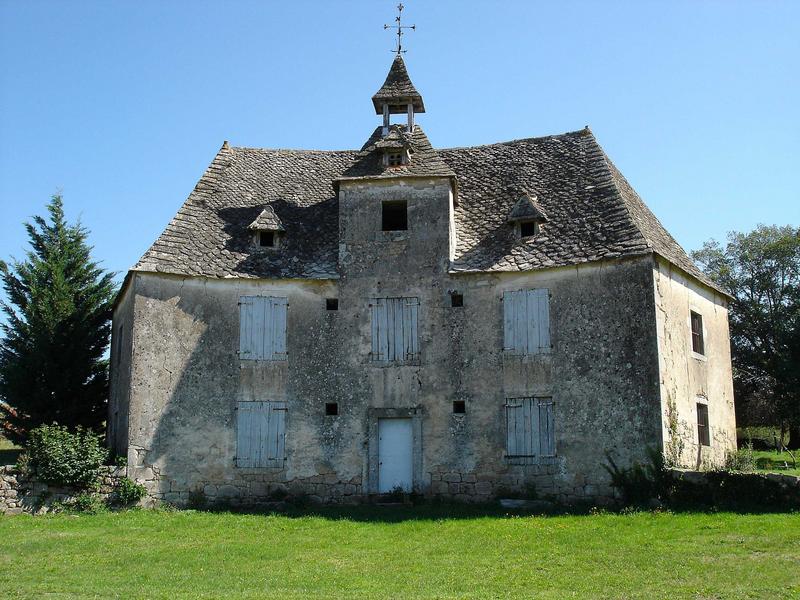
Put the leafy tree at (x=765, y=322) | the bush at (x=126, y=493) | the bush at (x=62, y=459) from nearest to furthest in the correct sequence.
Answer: the bush at (x=62, y=459) < the bush at (x=126, y=493) < the leafy tree at (x=765, y=322)

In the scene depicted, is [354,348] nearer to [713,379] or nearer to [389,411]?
[389,411]

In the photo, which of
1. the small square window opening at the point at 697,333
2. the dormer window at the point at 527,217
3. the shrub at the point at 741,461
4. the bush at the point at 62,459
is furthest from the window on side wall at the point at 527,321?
the bush at the point at 62,459

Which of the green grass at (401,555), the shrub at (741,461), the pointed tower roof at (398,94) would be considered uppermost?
the pointed tower roof at (398,94)

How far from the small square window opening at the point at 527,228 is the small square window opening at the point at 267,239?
22.6 ft

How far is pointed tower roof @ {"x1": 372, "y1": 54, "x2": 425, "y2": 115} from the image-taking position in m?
26.6

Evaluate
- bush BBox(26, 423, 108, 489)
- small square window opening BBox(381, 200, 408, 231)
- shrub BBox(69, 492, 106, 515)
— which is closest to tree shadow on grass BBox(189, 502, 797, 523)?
shrub BBox(69, 492, 106, 515)

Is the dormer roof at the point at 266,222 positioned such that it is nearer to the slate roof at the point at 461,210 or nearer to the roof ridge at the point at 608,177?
the slate roof at the point at 461,210

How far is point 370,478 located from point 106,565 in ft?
26.4

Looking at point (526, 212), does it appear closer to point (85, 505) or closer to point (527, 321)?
point (527, 321)

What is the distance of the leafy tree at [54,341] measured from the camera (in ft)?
84.8

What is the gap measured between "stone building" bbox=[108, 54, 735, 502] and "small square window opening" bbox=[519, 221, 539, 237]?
0.18ft

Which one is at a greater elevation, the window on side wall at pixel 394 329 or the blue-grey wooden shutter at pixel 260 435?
the window on side wall at pixel 394 329

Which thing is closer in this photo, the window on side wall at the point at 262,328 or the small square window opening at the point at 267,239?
the window on side wall at the point at 262,328

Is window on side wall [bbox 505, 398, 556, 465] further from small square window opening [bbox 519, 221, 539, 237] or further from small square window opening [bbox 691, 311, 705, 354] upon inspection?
small square window opening [bbox 691, 311, 705, 354]
